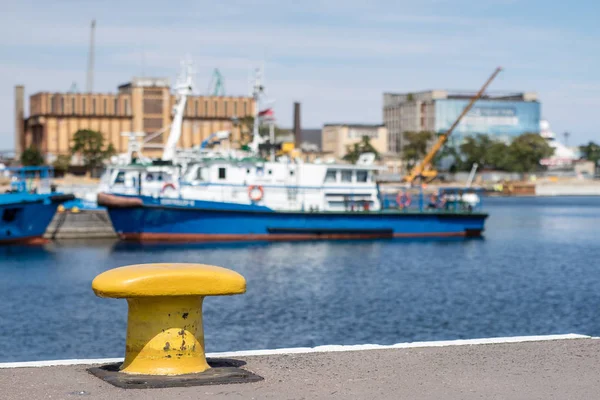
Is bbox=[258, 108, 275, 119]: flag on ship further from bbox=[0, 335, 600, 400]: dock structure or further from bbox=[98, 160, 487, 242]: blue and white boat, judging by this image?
bbox=[0, 335, 600, 400]: dock structure

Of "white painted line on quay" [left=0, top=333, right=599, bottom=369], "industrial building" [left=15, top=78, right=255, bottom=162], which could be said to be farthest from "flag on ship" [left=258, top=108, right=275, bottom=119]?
"industrial building" [left=15, top=78, right=255, bottom=162]

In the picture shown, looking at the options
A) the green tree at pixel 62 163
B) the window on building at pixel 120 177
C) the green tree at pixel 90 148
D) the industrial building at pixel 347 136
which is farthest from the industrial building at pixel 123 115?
the window on building at pixel 120 177

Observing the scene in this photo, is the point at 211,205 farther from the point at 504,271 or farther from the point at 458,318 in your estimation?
the point at 458,318

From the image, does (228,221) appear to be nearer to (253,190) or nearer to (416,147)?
(253,190)

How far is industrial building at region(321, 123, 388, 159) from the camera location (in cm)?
19150

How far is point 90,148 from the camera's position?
13038 centimetres

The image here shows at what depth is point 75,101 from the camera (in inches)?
6048

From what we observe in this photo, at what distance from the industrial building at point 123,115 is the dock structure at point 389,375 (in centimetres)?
14025

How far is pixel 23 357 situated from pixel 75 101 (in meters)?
139

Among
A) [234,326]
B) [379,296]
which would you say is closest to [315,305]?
[379,296]

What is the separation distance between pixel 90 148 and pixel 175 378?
409 feet

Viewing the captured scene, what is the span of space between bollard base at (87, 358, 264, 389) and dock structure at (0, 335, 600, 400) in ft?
0.30

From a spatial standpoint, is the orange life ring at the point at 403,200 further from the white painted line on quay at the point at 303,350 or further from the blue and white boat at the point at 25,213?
the white painted line on quay at the point at 303,350

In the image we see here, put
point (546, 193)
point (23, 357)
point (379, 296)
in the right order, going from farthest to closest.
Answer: point (546, 193), point (379, 296), point (23, 357)
